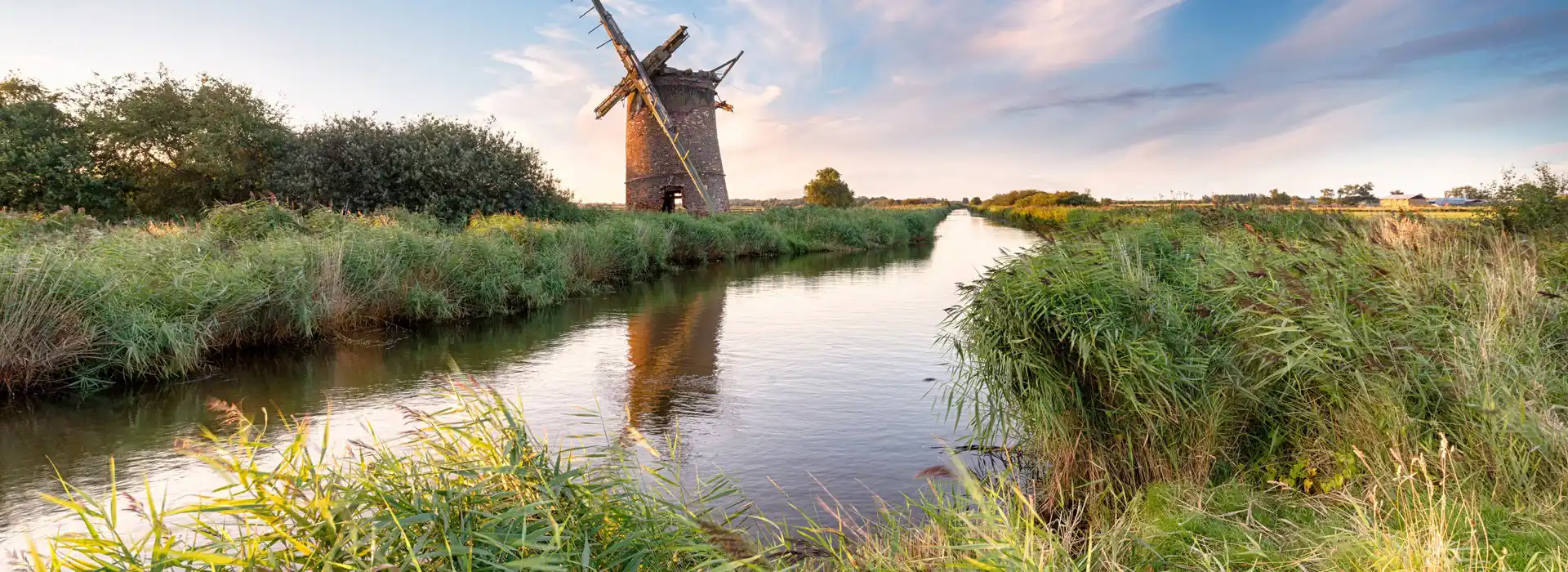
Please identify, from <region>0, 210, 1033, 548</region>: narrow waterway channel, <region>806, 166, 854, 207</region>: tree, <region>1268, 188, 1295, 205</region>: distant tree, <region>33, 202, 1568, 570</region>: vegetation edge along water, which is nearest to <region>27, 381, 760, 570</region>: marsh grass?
<region>33, 202, 1568, 570</region>: vegetation edge along water

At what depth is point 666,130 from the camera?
31.5 meters

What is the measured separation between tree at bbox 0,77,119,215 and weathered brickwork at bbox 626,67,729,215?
16693 millimetres

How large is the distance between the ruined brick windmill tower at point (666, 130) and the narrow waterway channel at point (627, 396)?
1751cm

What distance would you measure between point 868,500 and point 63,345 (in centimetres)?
829

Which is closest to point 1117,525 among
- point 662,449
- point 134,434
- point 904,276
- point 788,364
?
point 662,449

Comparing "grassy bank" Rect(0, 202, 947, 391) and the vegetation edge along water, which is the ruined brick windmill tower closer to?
"grassy bank" Rect(0, 202, 947, 391)

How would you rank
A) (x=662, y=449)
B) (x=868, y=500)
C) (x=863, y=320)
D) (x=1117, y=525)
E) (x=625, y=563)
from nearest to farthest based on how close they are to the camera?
1. (x=625, y=563)
2. (x=1117, y=525)
3. (x=868, y=500)
4. (x=662, y=449)
5. (x=863, y=320)

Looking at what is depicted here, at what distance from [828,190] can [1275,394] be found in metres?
75.2

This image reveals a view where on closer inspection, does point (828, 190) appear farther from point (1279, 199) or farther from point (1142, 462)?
point (1142, 462)

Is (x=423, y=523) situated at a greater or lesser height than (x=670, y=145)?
lesser

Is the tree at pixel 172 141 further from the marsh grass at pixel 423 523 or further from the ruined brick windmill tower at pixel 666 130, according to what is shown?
the marsh grass at pixel 423 523

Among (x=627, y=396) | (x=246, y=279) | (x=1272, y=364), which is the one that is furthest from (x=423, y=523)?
(x=246, y=279)

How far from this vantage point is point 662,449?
669 cm

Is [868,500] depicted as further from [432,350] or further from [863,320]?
[863,320]
